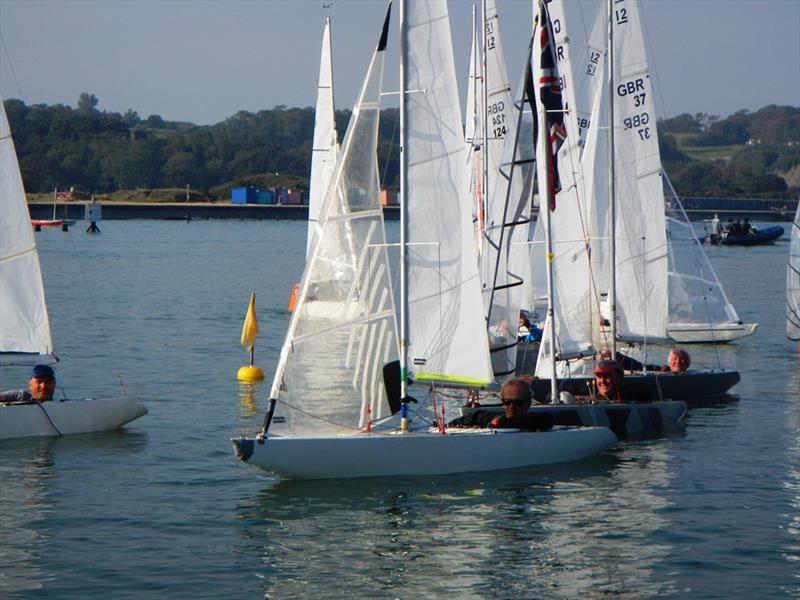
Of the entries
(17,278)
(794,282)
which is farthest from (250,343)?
(794,282)

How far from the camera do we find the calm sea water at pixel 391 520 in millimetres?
14688

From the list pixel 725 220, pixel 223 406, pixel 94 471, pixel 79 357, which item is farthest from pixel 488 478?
pixel 725 220

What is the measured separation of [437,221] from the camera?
60.1ft

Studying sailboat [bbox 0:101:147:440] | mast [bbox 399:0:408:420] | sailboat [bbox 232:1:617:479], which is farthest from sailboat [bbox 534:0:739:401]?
sailboat [bbox 0:101:147:440]

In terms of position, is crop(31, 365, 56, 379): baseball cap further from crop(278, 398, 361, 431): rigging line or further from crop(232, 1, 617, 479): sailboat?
crop(278, 398, 361, 431): rigging line

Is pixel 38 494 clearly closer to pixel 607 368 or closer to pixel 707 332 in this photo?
pixel 607 368

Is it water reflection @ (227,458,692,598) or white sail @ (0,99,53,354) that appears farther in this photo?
white sail @ (0,99,53,354)

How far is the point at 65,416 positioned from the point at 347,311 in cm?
614

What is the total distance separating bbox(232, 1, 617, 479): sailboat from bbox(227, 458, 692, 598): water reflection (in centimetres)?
41

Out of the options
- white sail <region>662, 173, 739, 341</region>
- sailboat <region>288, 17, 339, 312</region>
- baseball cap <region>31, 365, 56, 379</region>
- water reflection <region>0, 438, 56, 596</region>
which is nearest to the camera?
water reflection <region>0, 438, 56, 596</region>

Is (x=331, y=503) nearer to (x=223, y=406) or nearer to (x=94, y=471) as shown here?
(x=94, y=471)

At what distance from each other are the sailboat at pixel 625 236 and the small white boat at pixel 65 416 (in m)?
8.17

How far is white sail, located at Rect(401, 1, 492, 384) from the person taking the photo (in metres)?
17.8

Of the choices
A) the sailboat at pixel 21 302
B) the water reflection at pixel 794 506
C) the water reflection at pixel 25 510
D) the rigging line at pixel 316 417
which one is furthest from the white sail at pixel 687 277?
the water reflection at pixel 25 510
